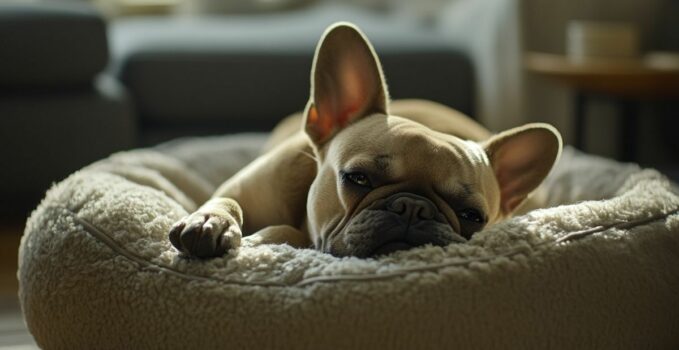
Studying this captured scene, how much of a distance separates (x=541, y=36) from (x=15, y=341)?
7.66 ft

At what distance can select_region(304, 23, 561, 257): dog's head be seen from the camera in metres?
1.40

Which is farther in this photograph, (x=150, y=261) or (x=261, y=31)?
(x=261, y=31)

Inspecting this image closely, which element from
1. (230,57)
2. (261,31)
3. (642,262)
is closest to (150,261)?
(642,262)

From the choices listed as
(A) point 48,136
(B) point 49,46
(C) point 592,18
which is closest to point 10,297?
(A) point 48,136

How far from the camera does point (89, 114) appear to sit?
9.12 ft

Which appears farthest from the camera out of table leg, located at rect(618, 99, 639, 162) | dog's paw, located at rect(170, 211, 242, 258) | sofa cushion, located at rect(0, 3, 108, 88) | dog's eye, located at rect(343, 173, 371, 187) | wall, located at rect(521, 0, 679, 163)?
table leg, located at rect(618, 99, 639, 162)

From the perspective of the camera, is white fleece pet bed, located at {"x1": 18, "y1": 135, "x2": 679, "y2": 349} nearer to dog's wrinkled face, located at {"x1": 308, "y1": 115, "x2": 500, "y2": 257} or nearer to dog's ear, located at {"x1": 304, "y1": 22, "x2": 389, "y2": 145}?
dog's wrinkled face, located at {"x1": 308, "y1": 115, "x2": 500, "y2": 257}

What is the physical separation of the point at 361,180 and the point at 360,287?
0.28m

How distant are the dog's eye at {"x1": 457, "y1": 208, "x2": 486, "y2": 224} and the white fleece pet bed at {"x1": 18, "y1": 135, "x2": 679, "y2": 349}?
98 mm

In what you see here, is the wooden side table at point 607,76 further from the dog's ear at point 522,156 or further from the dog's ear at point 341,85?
the dog's ear at point 341,85

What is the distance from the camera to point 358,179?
1502 mm

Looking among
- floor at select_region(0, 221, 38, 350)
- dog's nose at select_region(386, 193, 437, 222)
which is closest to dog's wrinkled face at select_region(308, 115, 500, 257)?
dog's nose at select_region(386, 193, 437, 222)

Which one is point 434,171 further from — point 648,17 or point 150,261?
point 648,17

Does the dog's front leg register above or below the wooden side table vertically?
above
